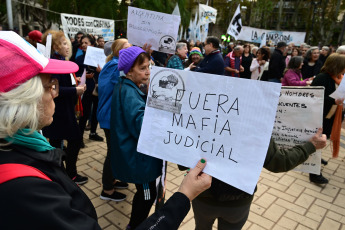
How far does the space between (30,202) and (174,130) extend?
2.35 feet

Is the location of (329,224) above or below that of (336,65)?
below

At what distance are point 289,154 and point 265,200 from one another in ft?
6.92

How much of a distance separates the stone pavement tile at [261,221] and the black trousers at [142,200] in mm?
1431

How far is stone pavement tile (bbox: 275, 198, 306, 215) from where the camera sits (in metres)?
3.16

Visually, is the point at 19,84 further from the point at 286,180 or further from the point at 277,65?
the point at 277,65

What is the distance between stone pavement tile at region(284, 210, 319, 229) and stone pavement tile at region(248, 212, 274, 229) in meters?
0.30

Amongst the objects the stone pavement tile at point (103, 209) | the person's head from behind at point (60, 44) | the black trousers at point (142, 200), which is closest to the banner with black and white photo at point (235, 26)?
the person's head from behind at point (60, 44)

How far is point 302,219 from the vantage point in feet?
9.86

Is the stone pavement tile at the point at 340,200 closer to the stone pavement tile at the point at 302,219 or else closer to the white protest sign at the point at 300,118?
the stone pavement tile at the point at 302,219

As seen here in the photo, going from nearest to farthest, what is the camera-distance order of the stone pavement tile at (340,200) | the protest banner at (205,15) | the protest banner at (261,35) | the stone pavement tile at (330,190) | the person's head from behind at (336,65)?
the stone pavement tile at (340,200)
the person's head from behind at (336,65)
the stone pavement tile at (330,190)
the protest banner at (205,15)
the protest banner at (261,35)

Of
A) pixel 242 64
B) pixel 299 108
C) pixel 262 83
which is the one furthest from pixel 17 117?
pixel 242 64

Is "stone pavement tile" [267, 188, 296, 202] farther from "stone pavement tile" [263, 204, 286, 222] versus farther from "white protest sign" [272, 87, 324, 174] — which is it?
"white protest sign" [272, 87, 324, 174]

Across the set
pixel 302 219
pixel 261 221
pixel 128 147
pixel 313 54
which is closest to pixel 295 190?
pixel 302 219

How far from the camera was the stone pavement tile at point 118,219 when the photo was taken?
2718 mm
